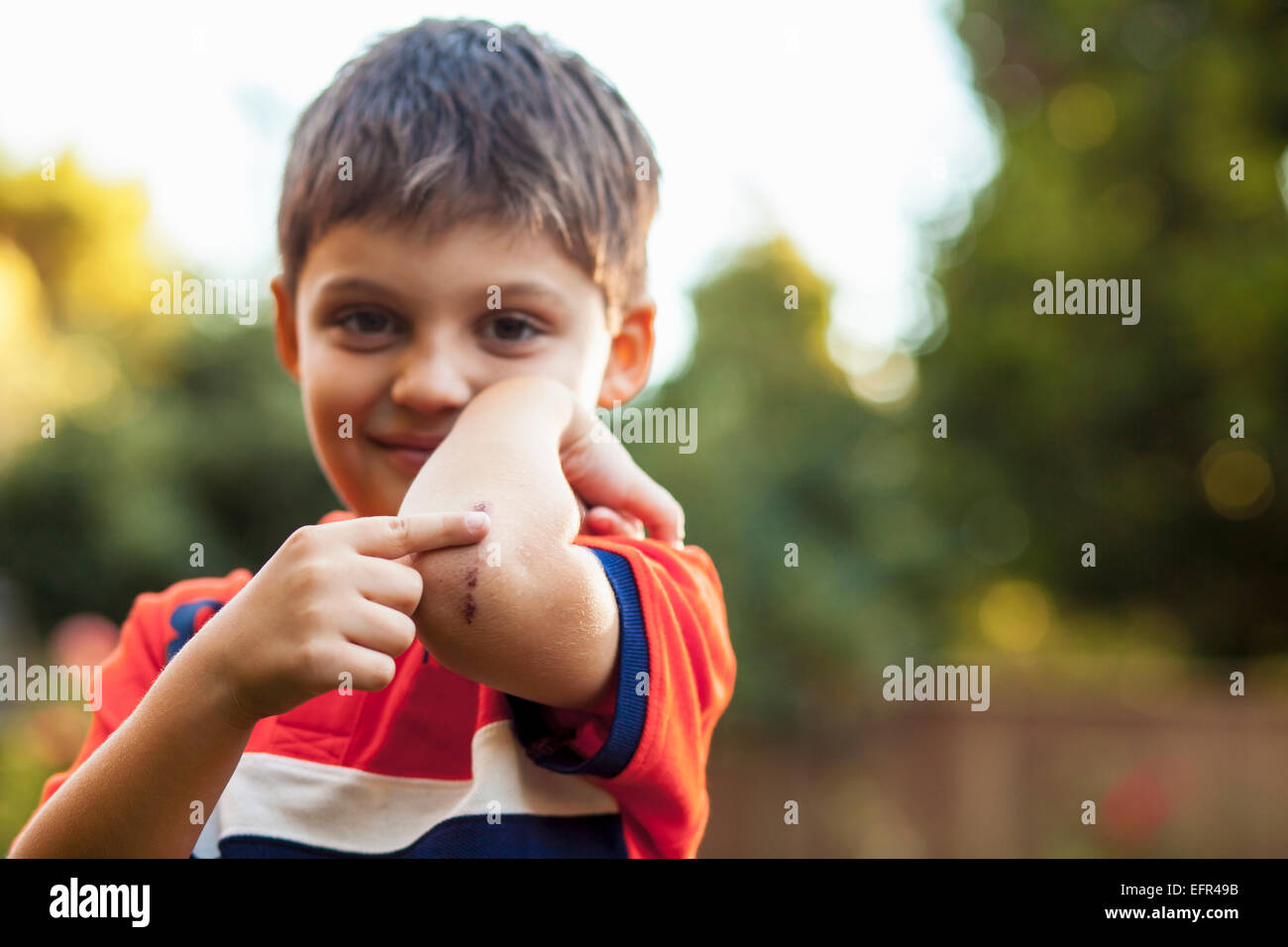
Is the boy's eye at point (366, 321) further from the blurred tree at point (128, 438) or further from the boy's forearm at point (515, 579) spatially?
the blurred tree at point (128, 438)

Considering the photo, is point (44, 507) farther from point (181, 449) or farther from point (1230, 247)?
point (1230, 247)

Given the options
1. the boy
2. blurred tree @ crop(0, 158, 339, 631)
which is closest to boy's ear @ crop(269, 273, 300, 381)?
the boy

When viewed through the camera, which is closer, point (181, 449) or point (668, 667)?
point (668, 667)

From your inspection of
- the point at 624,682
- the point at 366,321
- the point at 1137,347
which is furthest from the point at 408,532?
the point at 1137,347

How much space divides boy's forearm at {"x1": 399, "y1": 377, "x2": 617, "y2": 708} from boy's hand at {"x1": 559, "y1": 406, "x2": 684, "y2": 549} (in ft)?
0.37

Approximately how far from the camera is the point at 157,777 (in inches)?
27.6

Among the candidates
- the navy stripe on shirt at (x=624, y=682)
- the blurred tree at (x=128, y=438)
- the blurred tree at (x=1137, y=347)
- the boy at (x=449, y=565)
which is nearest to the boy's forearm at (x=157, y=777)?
the boy at (x=449, y=565)

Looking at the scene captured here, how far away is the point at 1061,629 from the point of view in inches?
230

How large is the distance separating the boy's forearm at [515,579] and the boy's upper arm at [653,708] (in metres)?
0.02

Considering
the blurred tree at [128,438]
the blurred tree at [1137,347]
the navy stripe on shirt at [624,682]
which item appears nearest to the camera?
the navy stripe on shirt at [624,682]

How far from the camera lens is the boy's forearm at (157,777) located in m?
0.68
